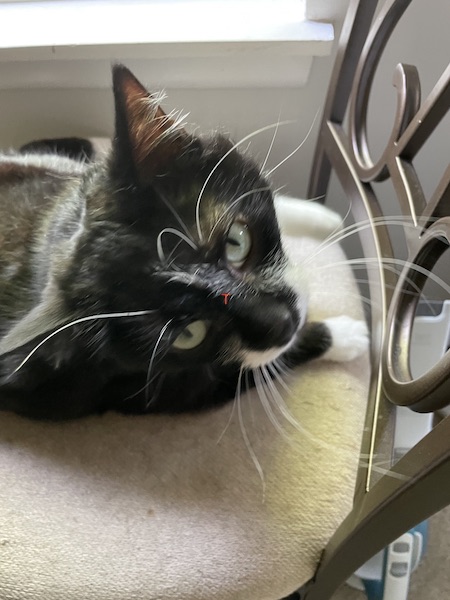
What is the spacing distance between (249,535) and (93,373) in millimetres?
227

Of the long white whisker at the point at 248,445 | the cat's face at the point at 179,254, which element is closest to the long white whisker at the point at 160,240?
the cat's face at the point at 179,254

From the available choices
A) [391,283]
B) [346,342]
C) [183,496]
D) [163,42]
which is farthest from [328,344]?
[163,42]

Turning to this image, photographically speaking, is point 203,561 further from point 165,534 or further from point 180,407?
point 180,407

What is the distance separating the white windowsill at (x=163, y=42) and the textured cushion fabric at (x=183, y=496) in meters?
Answer: 0.39

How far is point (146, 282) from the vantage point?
1.72 feet

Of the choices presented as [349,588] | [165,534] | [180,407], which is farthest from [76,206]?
[349,588]

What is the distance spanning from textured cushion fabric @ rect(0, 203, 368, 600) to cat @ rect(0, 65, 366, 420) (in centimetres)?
4

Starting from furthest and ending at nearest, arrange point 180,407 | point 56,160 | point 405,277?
point 56,160, point 180,407, point 405,277

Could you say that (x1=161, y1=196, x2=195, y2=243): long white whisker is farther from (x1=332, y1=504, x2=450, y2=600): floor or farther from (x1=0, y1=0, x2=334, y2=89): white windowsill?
(x1=332, y1=504, x2=450, y2=600): floor

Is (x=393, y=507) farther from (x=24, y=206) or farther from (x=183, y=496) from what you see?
(x=24, y=206)

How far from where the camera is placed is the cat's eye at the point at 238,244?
0.58 metres

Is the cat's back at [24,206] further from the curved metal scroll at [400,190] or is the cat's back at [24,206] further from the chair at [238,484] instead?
the curved metal scroll at [400,190]

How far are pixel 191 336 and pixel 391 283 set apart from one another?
216 mm

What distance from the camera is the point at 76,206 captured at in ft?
2.06
